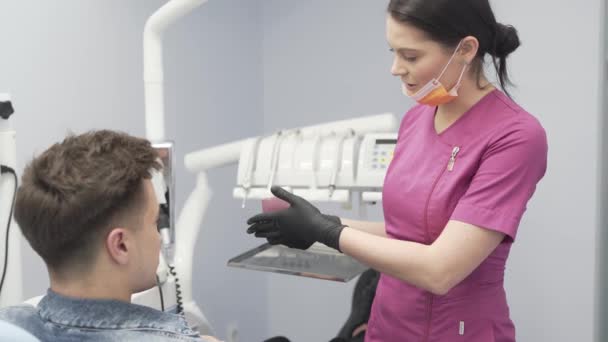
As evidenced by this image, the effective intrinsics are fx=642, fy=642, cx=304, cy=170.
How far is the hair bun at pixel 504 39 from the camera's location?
129 cm

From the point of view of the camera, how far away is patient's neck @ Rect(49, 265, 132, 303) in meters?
0.97

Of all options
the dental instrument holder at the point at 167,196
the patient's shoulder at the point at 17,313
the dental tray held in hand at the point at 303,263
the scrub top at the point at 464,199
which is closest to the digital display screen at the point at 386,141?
the scrub top at the point at 464,199

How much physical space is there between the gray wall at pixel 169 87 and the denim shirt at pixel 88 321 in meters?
1.15

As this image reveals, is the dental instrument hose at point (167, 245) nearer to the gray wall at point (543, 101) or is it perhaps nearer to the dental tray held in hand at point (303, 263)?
the dental tray held in hand at point (303, 263)

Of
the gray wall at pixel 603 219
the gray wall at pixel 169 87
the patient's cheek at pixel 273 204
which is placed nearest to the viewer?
the patient's cheek at pixel 273 204

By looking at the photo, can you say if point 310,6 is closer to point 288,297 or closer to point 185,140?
point 185,140

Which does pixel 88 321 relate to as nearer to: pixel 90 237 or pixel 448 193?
pixel 90 237

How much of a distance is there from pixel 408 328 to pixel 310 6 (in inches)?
71.0

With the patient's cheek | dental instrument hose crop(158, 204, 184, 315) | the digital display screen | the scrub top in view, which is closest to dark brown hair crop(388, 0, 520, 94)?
the scrub top

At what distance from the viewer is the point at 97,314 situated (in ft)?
3.09

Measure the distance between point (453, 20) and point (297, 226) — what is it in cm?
52

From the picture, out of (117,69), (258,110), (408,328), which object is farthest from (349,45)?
(408,328)

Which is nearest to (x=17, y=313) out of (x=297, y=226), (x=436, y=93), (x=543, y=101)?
(x=297, y=226)

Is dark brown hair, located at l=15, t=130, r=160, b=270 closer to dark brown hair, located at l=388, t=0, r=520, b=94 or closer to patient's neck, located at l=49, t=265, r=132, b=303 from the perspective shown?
patient's neck, located at l=49, t=265, r=132, b=303
